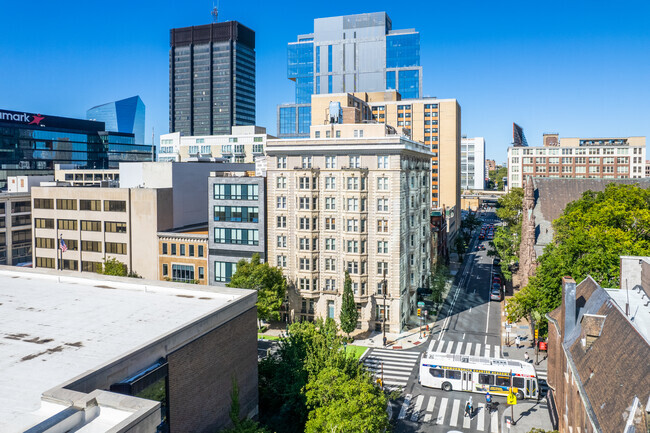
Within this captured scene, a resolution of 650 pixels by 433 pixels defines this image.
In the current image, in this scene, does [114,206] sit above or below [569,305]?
above

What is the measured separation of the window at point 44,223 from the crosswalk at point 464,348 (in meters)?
56.4

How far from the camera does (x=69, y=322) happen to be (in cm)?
2770

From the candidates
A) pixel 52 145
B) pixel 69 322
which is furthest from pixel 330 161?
pixel 52 145

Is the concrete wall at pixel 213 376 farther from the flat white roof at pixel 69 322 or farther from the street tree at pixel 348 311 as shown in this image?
the street tree at pixel 348 311

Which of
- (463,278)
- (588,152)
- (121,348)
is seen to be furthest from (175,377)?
(588,152)

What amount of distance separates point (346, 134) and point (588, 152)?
131m

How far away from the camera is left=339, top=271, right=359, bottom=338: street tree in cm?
5478

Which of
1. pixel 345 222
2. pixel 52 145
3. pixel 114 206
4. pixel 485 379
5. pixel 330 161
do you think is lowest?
pixel 485 379

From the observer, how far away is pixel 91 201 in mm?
71750

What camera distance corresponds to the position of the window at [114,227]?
7000 cm

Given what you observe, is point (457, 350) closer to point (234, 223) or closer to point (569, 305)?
point (569, 305)

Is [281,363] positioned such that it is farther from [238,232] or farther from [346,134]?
[346,134]

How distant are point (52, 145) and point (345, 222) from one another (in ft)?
438

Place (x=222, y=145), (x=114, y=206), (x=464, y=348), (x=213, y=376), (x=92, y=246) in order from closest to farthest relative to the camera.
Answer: (x=213, y=376), (x=464, y=348), (x=114, y=206), (x=92, y=246), (x=222, y=145)
